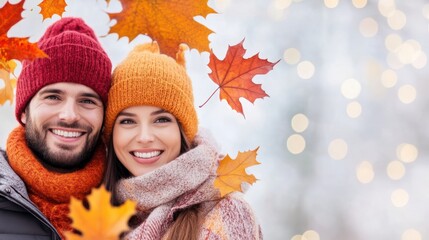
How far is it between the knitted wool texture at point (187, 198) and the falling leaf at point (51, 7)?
0.53 meters

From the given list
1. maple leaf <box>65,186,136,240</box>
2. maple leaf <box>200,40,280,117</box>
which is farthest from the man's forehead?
maple leaf <box>65,186,136,240</box>

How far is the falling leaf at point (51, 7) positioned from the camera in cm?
95

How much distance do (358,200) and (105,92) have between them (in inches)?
131

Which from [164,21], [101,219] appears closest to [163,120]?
[164,21]

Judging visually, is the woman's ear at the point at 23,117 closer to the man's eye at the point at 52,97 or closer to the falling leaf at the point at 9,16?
the man's eye at the point at 52,97

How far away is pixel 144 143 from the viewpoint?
1365 millimetres

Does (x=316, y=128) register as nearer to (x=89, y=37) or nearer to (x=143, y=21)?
(x=89, y=37)

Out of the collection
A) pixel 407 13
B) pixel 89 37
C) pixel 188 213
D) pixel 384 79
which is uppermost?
pixel 407 13

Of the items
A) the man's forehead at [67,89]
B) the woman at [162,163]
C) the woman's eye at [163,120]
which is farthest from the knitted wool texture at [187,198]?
the man's forehead at [67,89]

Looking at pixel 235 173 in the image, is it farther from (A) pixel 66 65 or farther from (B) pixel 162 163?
(A) pixel 66 65

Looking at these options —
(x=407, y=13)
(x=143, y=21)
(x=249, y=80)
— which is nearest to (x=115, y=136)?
(x=249, y=80)

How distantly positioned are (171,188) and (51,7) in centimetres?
59

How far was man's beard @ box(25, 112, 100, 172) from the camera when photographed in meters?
1.41

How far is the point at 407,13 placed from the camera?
14.1ft
